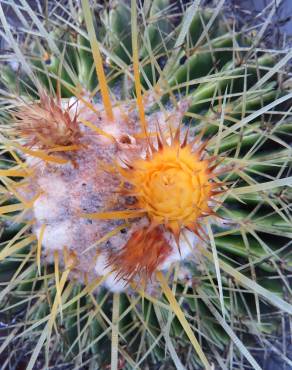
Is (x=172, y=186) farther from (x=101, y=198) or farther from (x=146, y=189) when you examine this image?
(x=101, y=198)

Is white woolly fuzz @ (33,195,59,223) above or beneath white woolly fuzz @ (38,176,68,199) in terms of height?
beneath

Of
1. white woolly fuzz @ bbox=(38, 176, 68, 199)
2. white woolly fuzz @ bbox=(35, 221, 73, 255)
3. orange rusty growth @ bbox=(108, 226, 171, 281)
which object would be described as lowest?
orange rusty growth @ bbox=(108, 226, 171, 281)

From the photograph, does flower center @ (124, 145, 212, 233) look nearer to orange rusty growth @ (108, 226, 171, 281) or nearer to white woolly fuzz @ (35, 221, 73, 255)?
orange rusty growth @ (108, 226, 171, 281)

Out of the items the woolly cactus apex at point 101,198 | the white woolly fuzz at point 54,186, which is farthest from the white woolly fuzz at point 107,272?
the white woolly fuzz at point 54,186

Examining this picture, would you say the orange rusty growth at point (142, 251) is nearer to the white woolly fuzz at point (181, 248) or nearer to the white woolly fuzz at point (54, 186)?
the white woolly fuzz at point (181, 248)

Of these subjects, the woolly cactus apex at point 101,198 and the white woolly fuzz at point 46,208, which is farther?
the white woolly fuzz at point 46,208

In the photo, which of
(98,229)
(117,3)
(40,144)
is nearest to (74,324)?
(98,229)

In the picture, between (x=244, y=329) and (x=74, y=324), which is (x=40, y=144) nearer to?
(x=74, y=324)

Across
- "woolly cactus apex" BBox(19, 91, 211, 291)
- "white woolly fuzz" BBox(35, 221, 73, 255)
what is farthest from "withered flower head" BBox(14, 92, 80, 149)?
"white woolly fuzz" BBox(35, 221, 73, 255)
